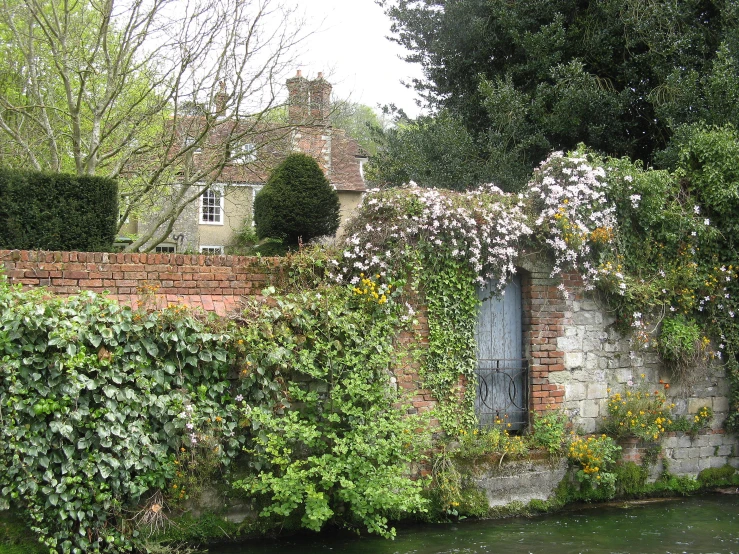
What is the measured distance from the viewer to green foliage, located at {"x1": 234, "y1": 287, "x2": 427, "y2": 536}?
647 cm

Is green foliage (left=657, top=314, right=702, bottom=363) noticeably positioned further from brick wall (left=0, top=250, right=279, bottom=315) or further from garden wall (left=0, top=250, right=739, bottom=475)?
brick wall (left=0, top=250, right=279, bottom=315)

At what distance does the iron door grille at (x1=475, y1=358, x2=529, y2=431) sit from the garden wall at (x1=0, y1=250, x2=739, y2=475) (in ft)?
0.55

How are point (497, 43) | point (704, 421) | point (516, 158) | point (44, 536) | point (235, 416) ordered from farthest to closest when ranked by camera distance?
point (497, 43)
point (516, 158)
point (704, 421)
point (235, 416)
point (44, 536)

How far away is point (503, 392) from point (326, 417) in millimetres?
2806

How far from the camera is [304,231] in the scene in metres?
12.5

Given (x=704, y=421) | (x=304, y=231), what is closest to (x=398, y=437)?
(x=704, y=421)

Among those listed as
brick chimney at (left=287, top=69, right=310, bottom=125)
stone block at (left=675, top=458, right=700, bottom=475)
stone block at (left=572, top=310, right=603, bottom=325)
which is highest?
brick chimney at (left=287, top=69, right=310, bottom=125)

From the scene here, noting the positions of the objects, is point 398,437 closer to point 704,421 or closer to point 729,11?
point 704,421

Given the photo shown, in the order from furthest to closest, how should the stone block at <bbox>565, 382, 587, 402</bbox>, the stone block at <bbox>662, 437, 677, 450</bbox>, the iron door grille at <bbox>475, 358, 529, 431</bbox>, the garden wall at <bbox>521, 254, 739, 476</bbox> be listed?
the stone block at <bbox>662, 437, 677, 450</bbox>
the stone block at <bbox>565, 382, 587, 402</bbox>
the garden wall at <bbox>521, 254, 739, 476</bbox>
the iron door grille at <bbox>475, 358, 529, 431</bbox>

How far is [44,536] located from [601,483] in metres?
6.41

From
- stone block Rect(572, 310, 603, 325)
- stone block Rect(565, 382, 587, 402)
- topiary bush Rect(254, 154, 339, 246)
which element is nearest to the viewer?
stone block Rect(565, 382, 587, 402)

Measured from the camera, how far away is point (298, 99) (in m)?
10.5

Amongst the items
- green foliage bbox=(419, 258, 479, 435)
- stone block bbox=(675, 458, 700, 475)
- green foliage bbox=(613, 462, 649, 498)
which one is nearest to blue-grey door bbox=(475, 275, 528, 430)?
green foliage bbox=(419, 258, 479, 435)

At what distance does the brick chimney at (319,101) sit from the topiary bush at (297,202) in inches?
57.2
